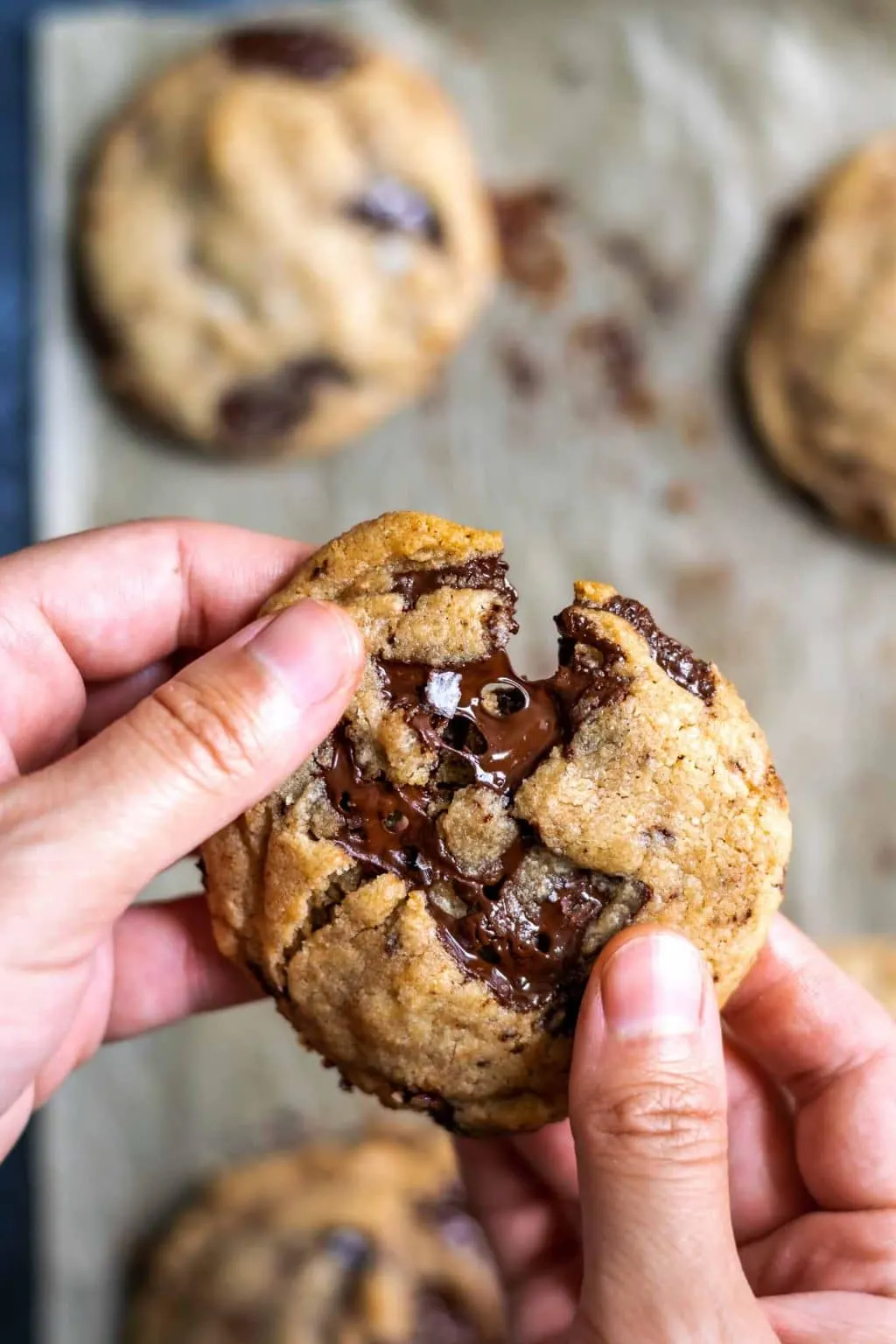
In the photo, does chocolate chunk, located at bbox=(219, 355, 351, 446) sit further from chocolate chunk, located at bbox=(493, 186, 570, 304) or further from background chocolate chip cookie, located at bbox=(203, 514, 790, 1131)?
background chocolate chip cookie, located at bbox=(203, 514, 790, 1131)

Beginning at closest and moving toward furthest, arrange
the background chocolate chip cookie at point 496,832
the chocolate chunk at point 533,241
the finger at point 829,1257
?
1. the background chocolate chip cookie at point 496,832
2. the finger at point 829,1257
3. the chocolate chunk at point 533,241

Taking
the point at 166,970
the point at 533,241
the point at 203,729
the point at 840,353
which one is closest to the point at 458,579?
the point at 203,729

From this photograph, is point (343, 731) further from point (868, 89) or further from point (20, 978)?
point (868, 89)

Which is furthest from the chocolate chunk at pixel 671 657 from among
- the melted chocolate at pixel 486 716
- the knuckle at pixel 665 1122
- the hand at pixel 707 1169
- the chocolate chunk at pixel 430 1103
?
the chocolate chunk at pixel 430 1103

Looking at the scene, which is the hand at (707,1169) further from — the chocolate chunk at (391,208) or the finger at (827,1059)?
the chocolate chunk at (391,208)

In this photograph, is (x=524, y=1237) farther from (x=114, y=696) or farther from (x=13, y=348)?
(x=13, y=348)

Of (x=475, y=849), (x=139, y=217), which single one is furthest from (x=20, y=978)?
(x=139, y=217)
